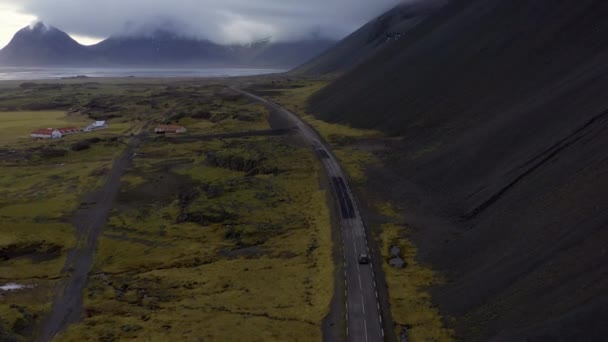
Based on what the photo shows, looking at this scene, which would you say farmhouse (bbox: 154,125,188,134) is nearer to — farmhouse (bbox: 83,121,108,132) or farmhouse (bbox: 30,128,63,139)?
farmhouse (bbox: 83,121,108,132)

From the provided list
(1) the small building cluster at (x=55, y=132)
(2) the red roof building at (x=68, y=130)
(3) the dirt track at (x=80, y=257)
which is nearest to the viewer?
(3) the dirt track at (x=80, y=257)

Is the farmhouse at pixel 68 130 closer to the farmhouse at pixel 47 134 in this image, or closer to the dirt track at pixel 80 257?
the farmhouse at pixel 47 134

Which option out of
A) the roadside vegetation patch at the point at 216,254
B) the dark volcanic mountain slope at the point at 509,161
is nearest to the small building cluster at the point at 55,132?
the roadside vegetation patch at the point at 216,254

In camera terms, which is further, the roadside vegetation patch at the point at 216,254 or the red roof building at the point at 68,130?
the red roof building at the point at 68,130

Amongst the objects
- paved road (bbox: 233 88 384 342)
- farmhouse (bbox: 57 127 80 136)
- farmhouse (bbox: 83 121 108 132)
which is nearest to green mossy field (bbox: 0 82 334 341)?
paved road (bbox: 233 88 384 342)

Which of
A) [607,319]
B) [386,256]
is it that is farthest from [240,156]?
[607,319]

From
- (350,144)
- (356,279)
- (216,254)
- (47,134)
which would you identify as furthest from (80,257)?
(47,134)

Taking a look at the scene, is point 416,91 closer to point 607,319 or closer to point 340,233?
point 340,233
